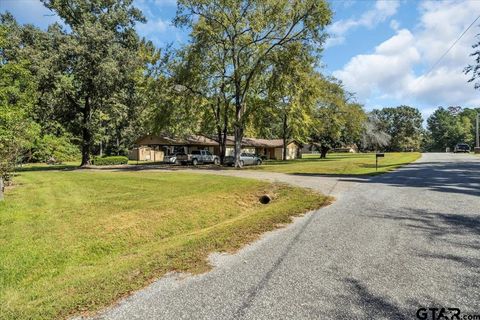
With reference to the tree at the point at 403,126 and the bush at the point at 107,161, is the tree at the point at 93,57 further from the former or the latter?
the tree at the point at 403,126

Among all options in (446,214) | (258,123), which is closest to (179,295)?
(446,214)

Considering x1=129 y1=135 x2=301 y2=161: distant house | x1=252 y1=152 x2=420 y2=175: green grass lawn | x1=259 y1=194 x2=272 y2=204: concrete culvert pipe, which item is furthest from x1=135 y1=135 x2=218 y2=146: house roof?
x1=259 y1=194 x2=272 y2=204: concrete culvert pipe

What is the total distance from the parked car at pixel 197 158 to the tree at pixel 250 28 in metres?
7.64

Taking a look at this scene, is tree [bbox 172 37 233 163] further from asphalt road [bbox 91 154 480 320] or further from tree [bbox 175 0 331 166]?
asphalt road [bbox 91 154 480 320]

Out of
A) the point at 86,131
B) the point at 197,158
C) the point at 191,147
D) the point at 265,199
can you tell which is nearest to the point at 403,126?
the point at 191,147

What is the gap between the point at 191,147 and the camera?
46.4 metres

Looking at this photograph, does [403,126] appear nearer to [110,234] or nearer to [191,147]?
[191,147]

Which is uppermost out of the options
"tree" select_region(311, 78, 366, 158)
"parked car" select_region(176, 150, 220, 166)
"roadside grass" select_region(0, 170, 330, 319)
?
"tree" select_region(311, 78, 366, 158)

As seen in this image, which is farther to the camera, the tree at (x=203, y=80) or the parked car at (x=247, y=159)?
the parked car at (x=247, y=159)

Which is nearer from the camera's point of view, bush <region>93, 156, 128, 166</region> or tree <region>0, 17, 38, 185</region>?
tree <region>0, 17, 38, 185</region>

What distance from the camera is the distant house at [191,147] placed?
45.3 m

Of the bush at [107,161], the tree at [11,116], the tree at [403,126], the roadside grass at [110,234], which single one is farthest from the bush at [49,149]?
the tree at [403,126]

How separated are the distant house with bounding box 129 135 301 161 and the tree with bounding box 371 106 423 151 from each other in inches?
1767

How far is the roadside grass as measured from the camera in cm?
520
